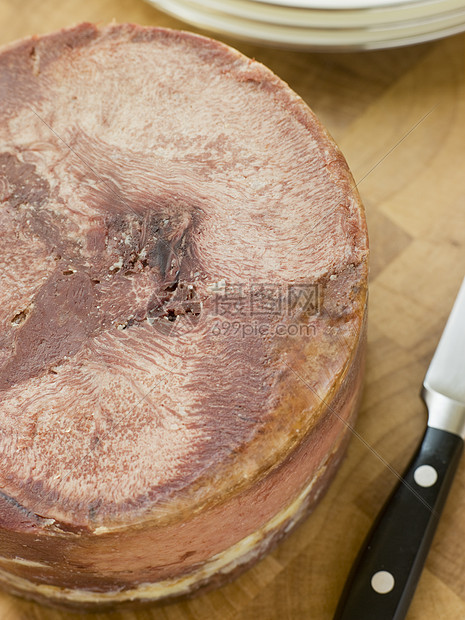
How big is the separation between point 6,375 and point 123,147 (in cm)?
51

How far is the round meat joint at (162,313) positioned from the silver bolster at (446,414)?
156mm

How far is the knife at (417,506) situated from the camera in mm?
1420

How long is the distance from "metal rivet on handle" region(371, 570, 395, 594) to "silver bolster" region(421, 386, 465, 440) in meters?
0.31

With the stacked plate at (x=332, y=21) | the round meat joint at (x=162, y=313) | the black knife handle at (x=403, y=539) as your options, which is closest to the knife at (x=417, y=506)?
the black knife handle at (x=403, y=539)

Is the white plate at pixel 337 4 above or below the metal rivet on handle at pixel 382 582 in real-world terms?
above

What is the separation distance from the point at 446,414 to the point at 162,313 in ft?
2.02

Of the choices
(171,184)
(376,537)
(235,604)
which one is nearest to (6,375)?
(171,184)

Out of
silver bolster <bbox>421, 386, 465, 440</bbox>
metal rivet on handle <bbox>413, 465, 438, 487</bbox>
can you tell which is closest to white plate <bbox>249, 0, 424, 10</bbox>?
silver bolster <bbox>421, 386, 465, 440</bbox>

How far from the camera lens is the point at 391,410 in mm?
1701

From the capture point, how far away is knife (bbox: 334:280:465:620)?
142 centimetres

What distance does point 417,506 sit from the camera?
1.49m

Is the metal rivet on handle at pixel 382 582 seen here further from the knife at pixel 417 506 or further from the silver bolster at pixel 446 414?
the silver bolster at pixel 446 414

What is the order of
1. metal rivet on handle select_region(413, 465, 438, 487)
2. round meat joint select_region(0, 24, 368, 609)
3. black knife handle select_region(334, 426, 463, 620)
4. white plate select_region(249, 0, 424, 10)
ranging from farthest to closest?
white plate select_region(249, 0, 424, 10), metal rivet on handle select_region(413, 465, 438, 487), black knife handle select_region(334, 426, 463, 620), round meat joint select_region(0, 24, 368, 609)

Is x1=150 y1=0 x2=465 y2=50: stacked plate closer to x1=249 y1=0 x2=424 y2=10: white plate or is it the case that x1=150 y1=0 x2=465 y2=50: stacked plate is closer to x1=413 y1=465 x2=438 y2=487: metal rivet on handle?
x1=249 y1=0 x2=424 y2=10: white plate
